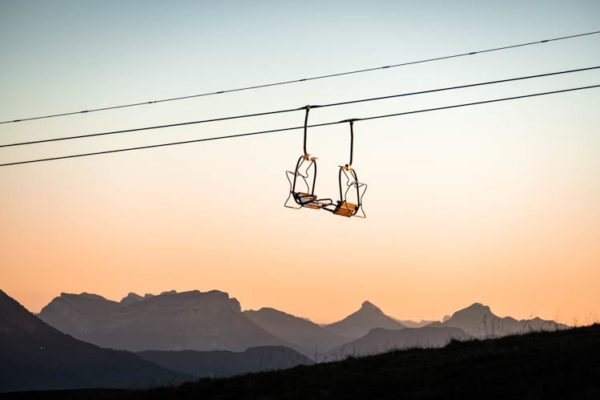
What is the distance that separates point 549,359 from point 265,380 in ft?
28.6

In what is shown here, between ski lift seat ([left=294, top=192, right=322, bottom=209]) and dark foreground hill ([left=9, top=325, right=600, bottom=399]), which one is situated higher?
ski lift seat ([left=294, top=192, right=322, bottom=209])

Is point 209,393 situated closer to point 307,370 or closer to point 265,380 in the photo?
point 265,380

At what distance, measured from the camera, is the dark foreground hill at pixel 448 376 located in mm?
18328

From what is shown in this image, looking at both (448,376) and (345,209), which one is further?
(448,376)

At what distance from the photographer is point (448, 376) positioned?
2031 centimetres

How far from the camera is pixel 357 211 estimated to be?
1961cm

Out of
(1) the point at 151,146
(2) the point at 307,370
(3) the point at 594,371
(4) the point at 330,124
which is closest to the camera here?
(3) the point at 594,371

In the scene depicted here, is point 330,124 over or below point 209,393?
over

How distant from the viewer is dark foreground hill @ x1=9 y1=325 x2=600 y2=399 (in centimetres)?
1833

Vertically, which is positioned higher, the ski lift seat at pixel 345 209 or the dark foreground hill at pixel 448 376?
the ski lift seat at pixel 345 209

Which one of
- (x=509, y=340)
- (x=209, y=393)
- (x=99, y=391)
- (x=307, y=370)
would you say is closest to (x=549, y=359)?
(x=509, y=340)

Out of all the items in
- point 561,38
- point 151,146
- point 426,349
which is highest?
point 561,38

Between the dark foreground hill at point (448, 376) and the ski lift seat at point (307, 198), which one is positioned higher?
the ski lift seat at point (307, 198)

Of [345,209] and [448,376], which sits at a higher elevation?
[345,209]
